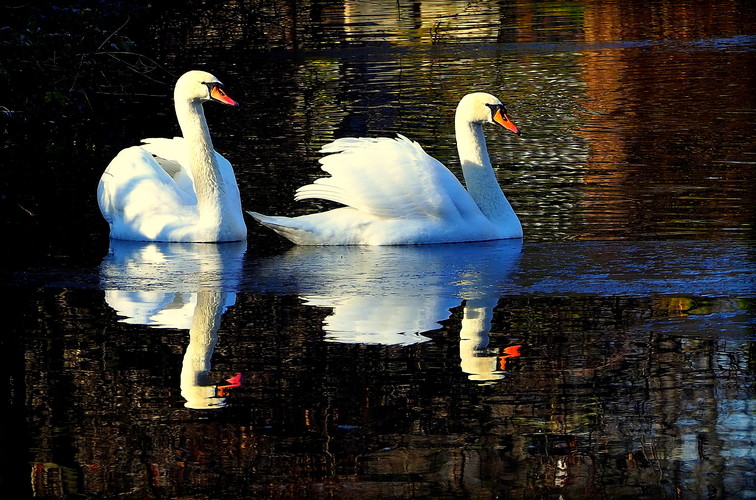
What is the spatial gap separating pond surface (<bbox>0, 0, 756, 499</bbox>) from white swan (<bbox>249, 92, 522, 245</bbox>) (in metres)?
0.15

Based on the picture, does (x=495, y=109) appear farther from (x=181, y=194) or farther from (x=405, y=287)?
(x=405, y=287)

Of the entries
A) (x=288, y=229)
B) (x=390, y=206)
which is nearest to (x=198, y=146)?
(x=288, y=229)

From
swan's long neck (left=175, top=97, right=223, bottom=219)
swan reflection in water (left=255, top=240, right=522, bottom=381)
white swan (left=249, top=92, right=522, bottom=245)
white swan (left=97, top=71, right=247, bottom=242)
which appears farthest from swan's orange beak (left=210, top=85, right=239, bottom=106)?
swan reflection in water (left=255, top=240, right=522, bottom=381)

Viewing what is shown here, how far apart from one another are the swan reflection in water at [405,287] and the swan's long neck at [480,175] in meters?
0.31

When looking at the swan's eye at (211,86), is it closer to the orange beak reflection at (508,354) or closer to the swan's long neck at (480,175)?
the swan's long neck at (480,175)

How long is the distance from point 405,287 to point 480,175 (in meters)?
2.26

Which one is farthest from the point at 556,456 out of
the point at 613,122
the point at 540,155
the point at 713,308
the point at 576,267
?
the point at 613,122

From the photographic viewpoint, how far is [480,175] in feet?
34.7

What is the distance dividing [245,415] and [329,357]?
3.25 ft

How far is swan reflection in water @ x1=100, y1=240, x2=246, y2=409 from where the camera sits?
659 cm

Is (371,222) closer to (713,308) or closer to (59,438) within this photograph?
(713,308)

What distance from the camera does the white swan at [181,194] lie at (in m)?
10.5

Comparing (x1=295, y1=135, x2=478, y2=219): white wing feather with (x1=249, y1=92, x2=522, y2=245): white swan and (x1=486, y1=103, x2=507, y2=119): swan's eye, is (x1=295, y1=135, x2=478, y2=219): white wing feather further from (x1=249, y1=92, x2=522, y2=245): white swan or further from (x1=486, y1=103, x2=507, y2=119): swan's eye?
(x1=486, y1=103, x2=507, y2=119): swan's eye

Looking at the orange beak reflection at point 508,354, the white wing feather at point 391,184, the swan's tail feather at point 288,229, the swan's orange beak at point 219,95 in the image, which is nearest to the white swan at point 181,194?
the swan's orange beak at point 219,95
